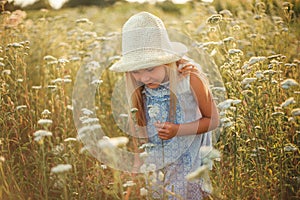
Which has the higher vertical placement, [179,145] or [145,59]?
[145,59]

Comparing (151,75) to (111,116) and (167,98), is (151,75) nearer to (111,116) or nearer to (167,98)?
(167,98)

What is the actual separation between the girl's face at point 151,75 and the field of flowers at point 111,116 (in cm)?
31

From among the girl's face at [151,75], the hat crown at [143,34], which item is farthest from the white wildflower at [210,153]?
the hat crown at [143,34]

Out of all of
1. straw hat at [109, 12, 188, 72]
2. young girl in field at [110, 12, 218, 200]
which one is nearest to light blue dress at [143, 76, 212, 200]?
young girl in field at [110, 12, 218, 200]

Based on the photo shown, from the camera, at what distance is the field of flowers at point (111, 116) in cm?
213

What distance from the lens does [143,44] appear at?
2043 millimetres

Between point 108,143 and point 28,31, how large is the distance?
3.07 metres

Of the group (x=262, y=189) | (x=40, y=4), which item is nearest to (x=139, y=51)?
(x=262, y=189)

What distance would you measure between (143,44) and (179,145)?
1.86ft

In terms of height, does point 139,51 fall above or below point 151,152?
above

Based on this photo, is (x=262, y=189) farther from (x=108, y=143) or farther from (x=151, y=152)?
(x=108, y=143)

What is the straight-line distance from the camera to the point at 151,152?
2.31 metres

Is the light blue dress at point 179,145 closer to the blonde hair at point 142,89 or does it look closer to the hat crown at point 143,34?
the blonde hair at point 142,89

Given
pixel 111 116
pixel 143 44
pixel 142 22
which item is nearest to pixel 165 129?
pixel 143 44
